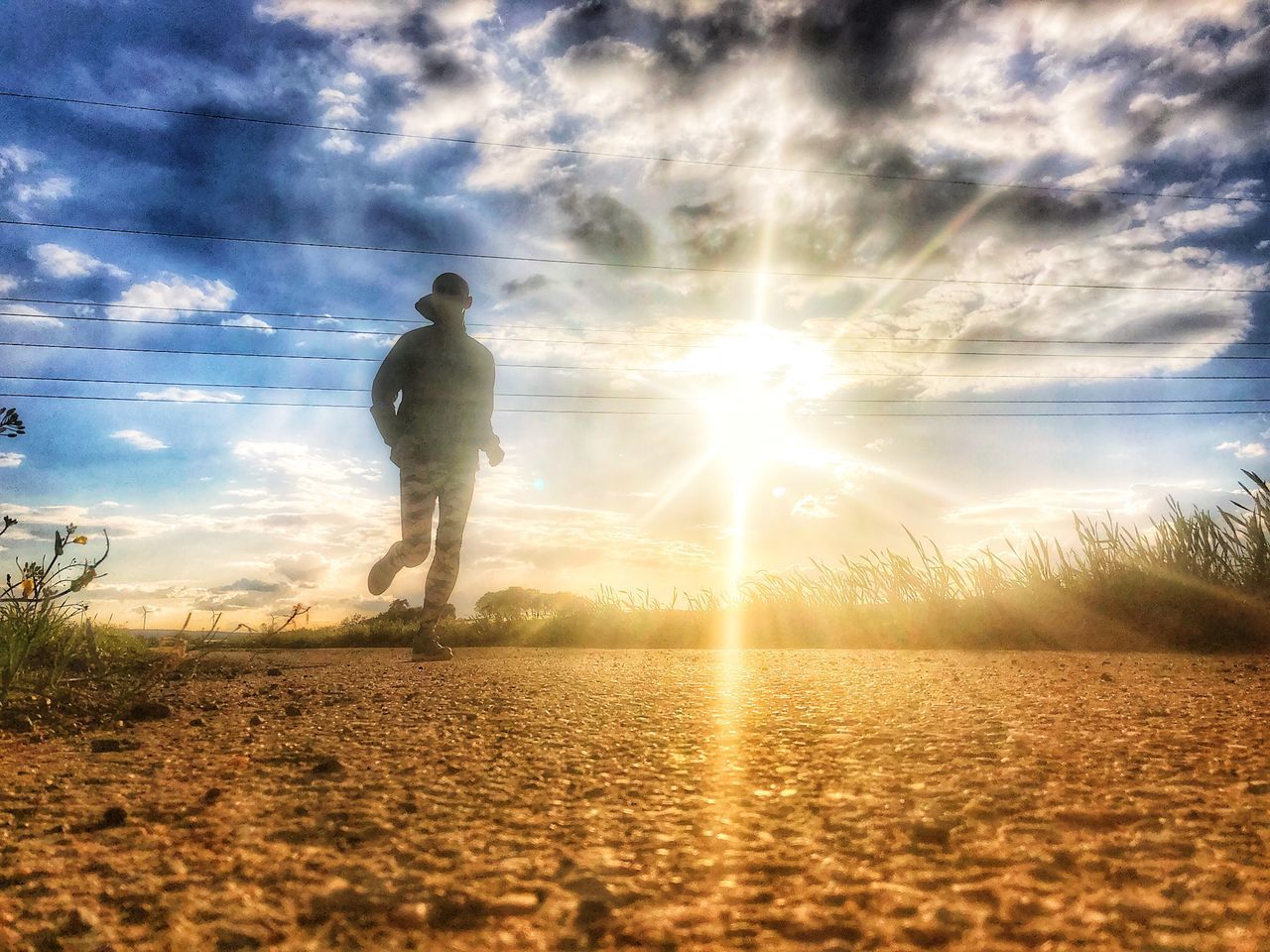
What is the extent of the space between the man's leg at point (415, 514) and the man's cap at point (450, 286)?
1499 mm

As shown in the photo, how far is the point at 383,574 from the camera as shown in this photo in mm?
6367

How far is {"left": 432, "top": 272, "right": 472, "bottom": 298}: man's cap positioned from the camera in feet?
21.9

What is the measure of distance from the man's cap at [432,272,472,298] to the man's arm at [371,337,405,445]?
515mm

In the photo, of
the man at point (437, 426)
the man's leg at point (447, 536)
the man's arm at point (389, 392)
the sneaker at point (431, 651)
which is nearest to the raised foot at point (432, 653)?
the sneaker at point (431, 651)

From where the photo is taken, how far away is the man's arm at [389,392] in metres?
6.42

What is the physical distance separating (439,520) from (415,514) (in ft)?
0.59

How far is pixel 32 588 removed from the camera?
3.34 meters

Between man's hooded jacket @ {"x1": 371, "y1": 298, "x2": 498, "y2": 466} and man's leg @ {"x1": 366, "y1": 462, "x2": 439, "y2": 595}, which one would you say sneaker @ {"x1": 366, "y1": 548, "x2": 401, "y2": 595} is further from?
man's hooded jacket @ {"x1": 371, "y1": 298, "x2": 498, "y2": 466}

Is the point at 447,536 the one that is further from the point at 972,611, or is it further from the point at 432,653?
the point at 972,611

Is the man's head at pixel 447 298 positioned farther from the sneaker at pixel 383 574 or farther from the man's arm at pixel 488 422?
the sneaker at pixel 383 574

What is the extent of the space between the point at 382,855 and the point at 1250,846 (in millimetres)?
1262

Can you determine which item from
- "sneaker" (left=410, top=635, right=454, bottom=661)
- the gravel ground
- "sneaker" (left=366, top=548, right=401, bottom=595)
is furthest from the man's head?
the gravel ground

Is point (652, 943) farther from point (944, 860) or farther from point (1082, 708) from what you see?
point (1082, 708)

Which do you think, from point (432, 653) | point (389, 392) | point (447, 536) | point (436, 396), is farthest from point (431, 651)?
point (389, 392)
